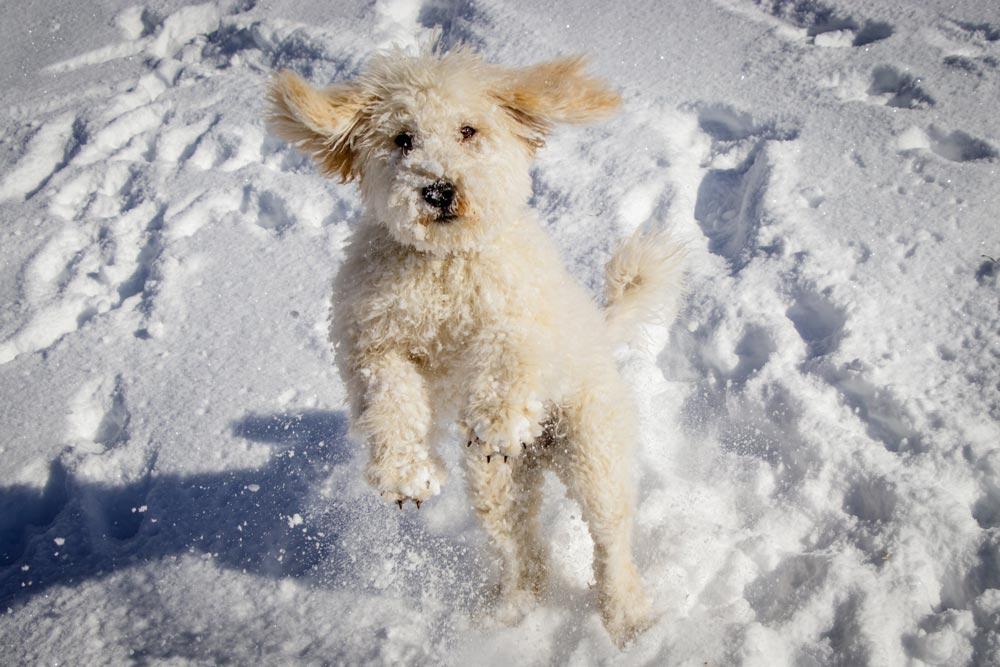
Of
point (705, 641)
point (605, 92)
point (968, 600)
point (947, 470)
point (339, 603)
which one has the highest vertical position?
point (605, 92)

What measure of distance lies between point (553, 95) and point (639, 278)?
80cm

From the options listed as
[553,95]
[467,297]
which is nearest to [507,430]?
[467,297]

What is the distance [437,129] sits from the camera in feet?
6.15

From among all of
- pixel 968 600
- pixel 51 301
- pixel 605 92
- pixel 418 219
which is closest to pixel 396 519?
pixel 418 219

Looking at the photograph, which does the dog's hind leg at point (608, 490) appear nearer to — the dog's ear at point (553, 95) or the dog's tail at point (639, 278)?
the dog's tail at point (639, 278)

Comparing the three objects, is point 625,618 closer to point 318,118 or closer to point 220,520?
point 220,520

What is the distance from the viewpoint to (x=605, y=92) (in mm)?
2055

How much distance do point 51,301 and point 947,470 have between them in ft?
15.6

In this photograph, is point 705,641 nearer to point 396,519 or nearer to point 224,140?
point 396,519

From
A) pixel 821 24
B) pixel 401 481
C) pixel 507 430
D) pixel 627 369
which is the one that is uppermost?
pixel 821 24

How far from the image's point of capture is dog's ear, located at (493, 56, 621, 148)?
2.01 metres

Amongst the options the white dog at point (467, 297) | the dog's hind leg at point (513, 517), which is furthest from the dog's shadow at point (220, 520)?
the white dog at point (467, 297)

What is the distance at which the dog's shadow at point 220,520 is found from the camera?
2740 mm

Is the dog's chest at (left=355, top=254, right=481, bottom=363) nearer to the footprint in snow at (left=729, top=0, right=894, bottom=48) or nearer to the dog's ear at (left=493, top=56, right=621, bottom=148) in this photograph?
the dog's ear at (left=493, top=56, right=621, bottom=148)
